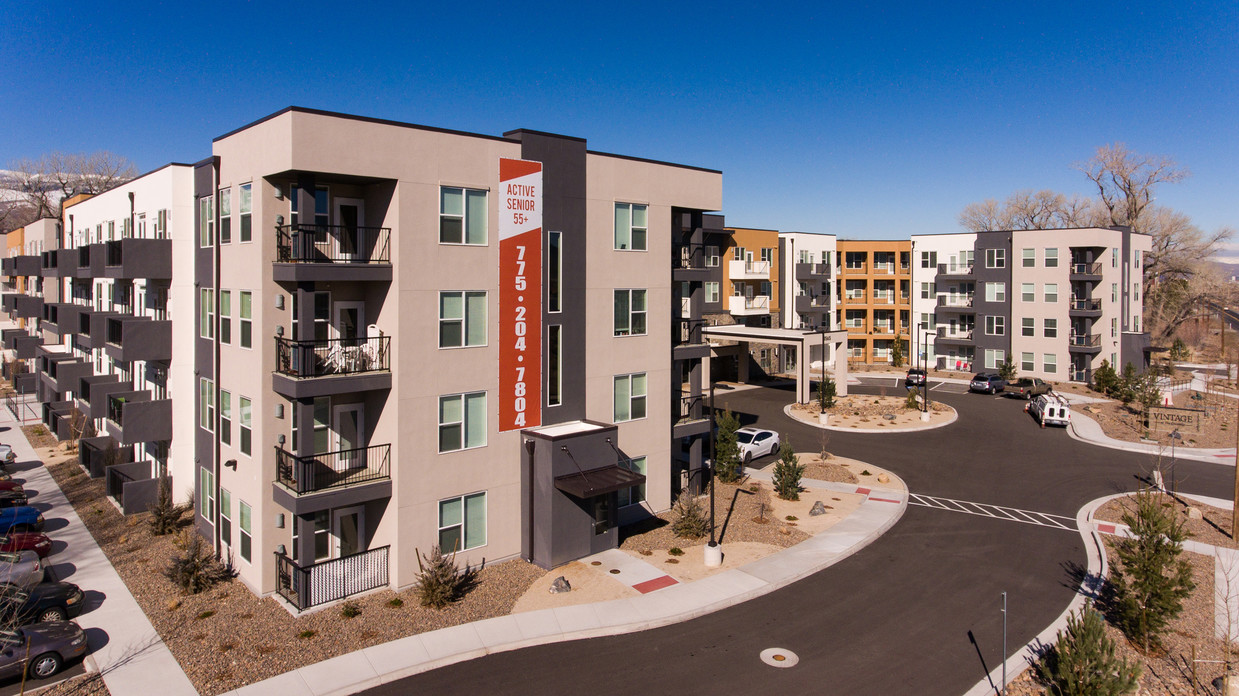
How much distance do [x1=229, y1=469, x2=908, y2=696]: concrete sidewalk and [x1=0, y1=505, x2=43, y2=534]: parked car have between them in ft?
51.1

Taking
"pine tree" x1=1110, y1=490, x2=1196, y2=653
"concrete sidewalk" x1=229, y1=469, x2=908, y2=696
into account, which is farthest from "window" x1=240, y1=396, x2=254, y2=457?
"pine tree" x1=1110, y1=490, x2=1196, y2=653

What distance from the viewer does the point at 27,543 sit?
22547 millimetres

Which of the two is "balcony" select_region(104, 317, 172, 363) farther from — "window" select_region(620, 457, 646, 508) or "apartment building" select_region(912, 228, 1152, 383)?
"apartment building" select_region(912, 228, 1152, 383)

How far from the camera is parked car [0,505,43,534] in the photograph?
2422 cm

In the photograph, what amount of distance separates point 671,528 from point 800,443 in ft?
55.0

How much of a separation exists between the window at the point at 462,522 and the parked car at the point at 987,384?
46.1 metres

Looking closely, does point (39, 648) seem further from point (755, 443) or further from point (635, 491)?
point (755, 443)

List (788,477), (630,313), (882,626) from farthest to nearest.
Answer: (788,477) → (630,313) → (882,626)

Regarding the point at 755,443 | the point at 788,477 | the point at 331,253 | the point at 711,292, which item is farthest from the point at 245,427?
the point at 711,292

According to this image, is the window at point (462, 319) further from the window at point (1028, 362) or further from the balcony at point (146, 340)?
the window at point (1028, 362)

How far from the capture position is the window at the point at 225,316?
2100cm

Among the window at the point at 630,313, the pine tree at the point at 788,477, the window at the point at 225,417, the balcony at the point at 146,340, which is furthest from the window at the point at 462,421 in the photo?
the pine tree at the point at 788,477

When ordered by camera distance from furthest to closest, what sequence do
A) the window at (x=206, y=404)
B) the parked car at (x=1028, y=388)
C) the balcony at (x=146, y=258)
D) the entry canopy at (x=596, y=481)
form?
the parked car at (x=1028, y=388) < the balcony at (x=146, y=258) < the window at (x=206, y=404) < the entry canopy at (x=596, y=481)

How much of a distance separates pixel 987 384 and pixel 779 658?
45.5 m
